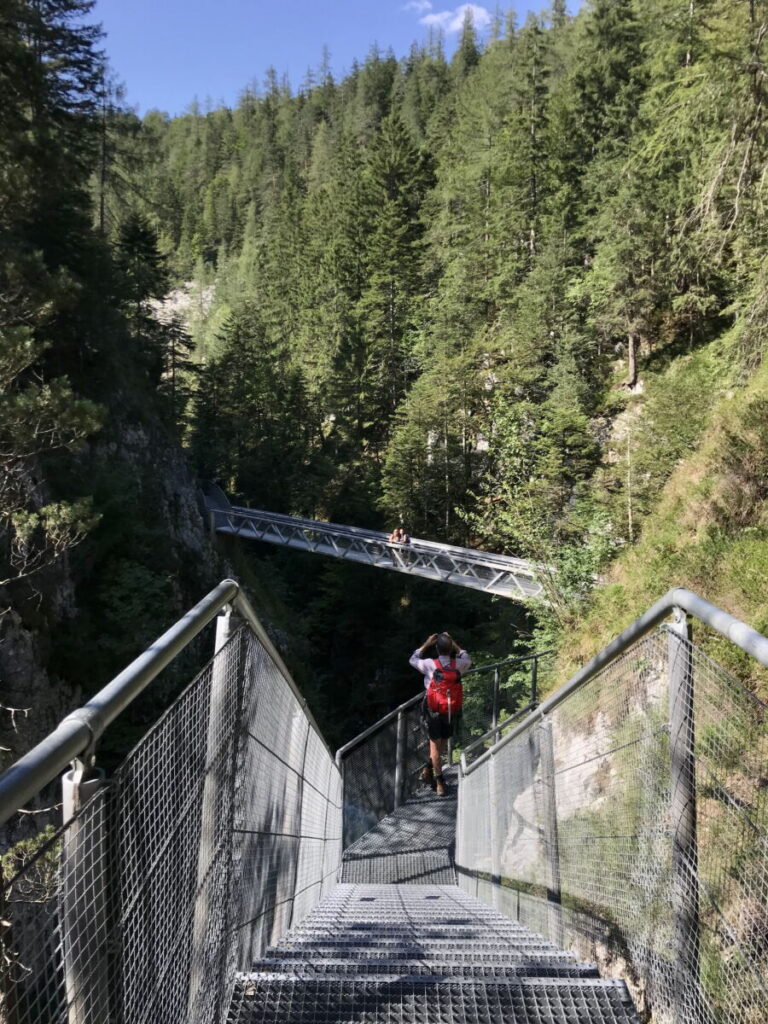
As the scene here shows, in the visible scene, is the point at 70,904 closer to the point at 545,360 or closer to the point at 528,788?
the point at 528,788

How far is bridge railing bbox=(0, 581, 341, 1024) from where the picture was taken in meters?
0.95

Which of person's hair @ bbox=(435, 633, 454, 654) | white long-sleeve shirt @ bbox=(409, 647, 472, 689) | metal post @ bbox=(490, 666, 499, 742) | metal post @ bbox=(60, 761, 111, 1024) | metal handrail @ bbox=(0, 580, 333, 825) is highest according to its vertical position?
metal post @ bbox=(490, 666, 499, 742)

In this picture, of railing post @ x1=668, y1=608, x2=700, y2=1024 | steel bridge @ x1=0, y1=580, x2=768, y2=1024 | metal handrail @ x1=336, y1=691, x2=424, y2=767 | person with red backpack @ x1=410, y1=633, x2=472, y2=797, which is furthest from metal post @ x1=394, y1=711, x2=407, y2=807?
railing post @ x1=668, y1=608, x2=700, y2=1024

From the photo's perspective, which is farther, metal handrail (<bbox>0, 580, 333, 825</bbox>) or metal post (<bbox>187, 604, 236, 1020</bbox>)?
metal post (<bbox>187, 604, 236, 1020</bbox>)

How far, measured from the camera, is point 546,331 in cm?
2595

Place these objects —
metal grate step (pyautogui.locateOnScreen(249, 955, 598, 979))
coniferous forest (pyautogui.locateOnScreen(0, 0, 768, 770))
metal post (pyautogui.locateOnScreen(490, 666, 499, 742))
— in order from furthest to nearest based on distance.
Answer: metal post (pyautogui.locateOnScreen(490, 666, 499, 742)), coniferous forest (pyautogui.locateOnScreen(0, 0, 768, 770)), metal grate step (pyautogui.locateOnScreen(249, 955, 598, 979))

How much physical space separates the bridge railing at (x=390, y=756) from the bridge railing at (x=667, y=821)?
424 cm

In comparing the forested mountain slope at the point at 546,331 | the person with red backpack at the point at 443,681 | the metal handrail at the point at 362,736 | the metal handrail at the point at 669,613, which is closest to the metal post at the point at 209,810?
the metal handrail at the point at 669,613

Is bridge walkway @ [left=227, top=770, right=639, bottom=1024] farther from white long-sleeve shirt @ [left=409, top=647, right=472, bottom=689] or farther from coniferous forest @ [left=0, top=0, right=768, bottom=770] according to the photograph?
coniferous forest @ [left=0, top=0, right=768, bottom=770]

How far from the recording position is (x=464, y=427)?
1040 inches

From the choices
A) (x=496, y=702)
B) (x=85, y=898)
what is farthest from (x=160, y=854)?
(x=496, y=702)

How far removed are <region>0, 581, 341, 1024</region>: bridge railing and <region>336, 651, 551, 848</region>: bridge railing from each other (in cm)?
458

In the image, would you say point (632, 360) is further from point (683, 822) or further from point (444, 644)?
point (683, 822)

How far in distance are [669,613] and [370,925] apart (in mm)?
2619
